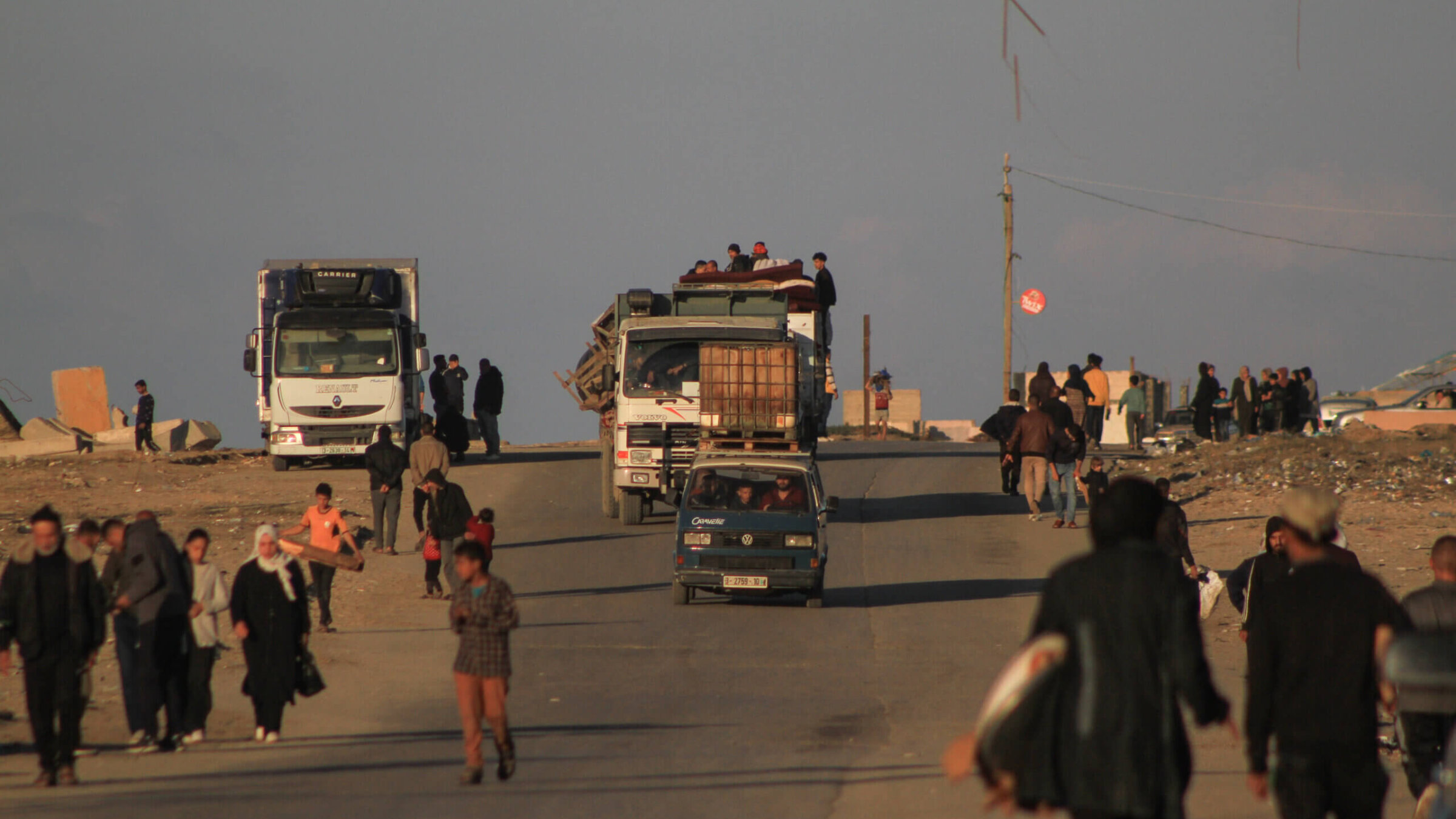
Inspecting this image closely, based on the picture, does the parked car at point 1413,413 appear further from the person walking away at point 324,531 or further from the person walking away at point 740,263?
the person walking away at point 324,531

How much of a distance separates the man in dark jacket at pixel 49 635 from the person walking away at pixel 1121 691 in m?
7.03

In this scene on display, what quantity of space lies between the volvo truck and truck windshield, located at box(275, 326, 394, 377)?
1cm

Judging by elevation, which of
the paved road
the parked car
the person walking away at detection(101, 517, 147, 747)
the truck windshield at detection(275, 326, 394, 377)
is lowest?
the paved road

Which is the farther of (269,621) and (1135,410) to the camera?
(1135,410)

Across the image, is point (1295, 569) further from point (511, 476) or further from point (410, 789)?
point (511, 476)

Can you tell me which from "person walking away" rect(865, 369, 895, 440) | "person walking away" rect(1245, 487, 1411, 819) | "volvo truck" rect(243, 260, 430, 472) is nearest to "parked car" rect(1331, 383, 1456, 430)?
"person walking away" rect(865, 369, 895, 440)

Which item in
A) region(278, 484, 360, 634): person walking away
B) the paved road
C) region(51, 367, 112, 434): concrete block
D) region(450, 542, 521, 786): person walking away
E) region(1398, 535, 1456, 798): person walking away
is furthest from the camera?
region(51, 367, 112, 434): concrete block

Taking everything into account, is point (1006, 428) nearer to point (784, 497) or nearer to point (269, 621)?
point (784, 497)

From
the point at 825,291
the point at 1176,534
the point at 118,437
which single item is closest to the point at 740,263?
the point at 825,291

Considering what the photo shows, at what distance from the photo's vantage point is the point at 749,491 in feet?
61.8

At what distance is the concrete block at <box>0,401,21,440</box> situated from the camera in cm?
4253

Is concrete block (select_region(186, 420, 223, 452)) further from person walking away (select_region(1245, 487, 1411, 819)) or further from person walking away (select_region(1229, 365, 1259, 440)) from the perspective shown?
person walking away (select_region(1245, 487, 1411, 819))

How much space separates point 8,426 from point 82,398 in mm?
4127

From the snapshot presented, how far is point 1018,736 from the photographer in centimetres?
489
